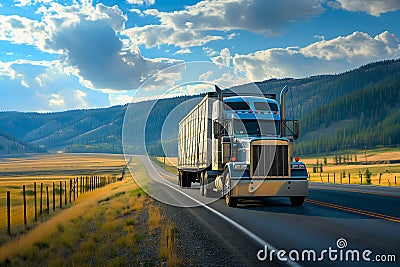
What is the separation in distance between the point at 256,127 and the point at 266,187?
9.37ft

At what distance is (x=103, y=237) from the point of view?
11.6 metres

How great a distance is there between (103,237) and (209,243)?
328 cm

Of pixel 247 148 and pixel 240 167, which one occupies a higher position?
pixel 247 148

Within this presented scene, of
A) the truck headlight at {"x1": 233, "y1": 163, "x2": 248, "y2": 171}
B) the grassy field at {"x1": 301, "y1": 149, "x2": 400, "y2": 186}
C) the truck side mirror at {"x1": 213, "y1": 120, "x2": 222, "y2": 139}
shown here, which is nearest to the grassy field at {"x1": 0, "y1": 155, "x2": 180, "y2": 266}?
the truck headlight at {"x1": 233, "y1": 163, "x2": 248, "y2": 171}

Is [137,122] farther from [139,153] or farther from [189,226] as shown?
[189,226]

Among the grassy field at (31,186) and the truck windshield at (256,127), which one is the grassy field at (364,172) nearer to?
the truck windshield at (256,127)

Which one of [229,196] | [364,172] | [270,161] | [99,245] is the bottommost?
[364,172]

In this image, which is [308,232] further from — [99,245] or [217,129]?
[217,129]

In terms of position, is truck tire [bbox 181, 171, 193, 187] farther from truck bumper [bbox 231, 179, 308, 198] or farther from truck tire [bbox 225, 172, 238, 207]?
truck bumper [bbox 231, 179, 308, 198]

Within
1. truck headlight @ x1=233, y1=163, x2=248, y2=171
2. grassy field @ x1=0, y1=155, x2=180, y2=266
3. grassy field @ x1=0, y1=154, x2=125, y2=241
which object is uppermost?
truck headlight @ x1=233, y1=163, x2=248, y2=171

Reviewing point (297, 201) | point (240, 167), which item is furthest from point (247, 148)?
point (297, 201)

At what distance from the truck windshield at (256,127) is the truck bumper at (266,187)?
7.80 feet

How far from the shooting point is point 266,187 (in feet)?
52.1

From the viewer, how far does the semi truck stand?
52.3ft
